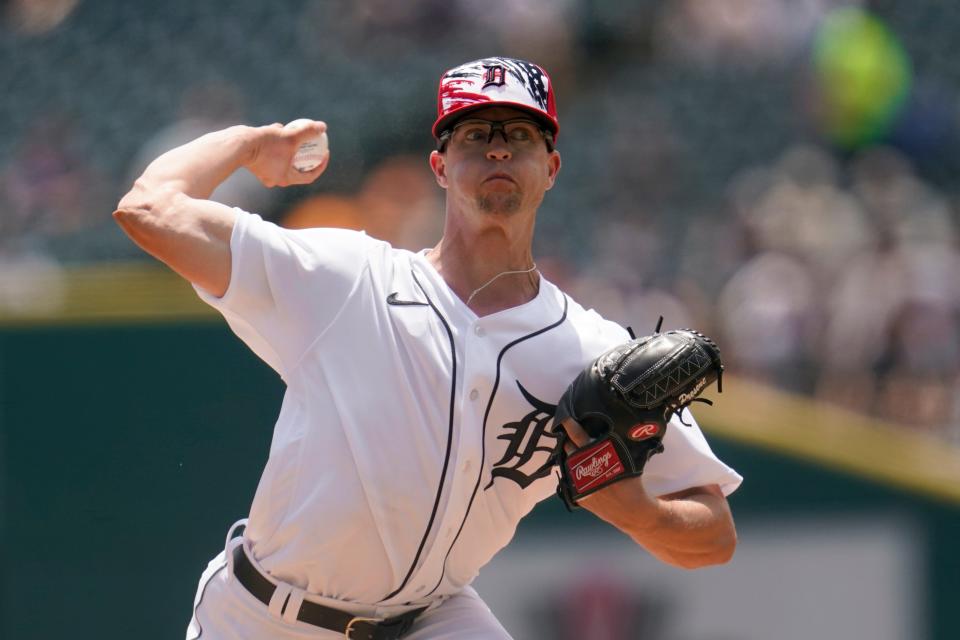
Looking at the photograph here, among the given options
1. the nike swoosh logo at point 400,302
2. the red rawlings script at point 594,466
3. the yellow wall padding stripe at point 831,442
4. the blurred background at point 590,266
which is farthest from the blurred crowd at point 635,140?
the red rawlings script at point 594,466

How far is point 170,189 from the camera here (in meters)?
3.19

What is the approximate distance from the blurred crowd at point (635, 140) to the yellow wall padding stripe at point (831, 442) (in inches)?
35.0

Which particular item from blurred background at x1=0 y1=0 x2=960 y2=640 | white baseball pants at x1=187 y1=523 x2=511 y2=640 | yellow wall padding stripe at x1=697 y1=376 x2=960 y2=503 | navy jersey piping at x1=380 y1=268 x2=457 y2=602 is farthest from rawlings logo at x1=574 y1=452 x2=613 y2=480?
yellow wall padding stripe at x1=697 y1=376 x2=960 y2=503

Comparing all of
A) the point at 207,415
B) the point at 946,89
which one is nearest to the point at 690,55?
the point at 946,89

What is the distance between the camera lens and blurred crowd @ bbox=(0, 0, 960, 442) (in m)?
7.93

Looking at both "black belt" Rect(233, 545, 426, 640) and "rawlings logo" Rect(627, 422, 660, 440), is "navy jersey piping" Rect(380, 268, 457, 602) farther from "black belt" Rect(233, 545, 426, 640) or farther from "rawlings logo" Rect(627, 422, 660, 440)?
"rawlings logo" Rect(627, 422, 660, 440)

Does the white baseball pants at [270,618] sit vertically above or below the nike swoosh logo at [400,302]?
below

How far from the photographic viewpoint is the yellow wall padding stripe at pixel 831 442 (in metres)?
6.46

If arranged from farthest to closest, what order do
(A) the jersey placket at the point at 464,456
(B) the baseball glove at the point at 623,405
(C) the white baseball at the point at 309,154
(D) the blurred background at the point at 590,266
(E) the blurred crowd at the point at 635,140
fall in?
(E) the blurred crowd at the point at 635,140 → (D) the blurred background at the point at 590,266 → (C) the white baseball at the point at 309,154 → (A) the jersey placket at the point at 464,456 → (B) the baseball glove at the point at 623,405

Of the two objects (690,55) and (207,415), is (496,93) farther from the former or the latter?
(690,55)

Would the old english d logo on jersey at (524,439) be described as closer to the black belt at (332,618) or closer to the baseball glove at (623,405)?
the baseball glove at (623,405)

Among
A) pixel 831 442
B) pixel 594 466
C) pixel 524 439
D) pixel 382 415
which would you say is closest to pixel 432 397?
pixel 382 415

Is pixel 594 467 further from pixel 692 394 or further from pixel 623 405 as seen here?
pixel 692 394

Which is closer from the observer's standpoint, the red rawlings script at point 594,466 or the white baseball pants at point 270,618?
the red rawlings script at point 594,466
